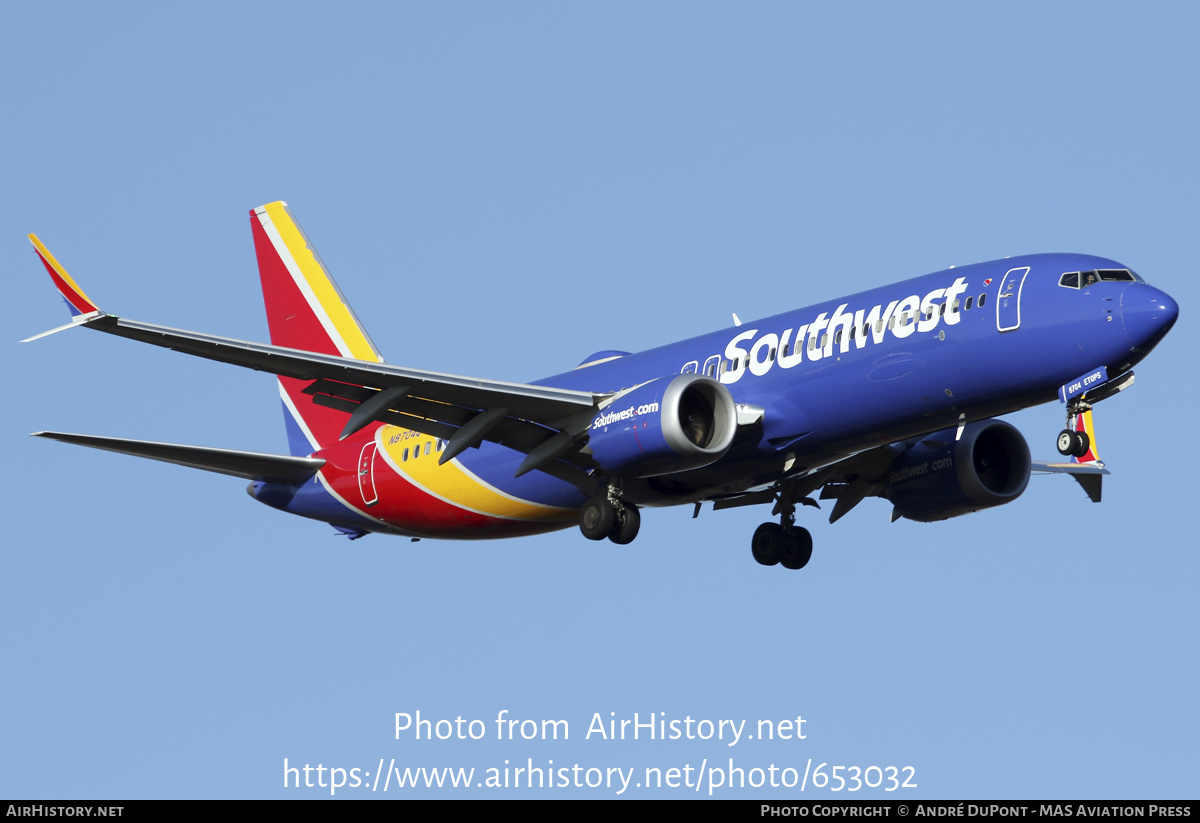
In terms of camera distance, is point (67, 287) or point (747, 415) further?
point (747, 415)

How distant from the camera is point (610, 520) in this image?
105 ft

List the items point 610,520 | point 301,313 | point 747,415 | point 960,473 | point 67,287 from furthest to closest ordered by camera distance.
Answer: point 301,313 → point 960,473 → point 610,520 → point 747,415 → point 67,287

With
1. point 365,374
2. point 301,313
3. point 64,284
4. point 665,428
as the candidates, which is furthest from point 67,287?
point 301,313

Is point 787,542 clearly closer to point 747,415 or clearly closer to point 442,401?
point 747,415

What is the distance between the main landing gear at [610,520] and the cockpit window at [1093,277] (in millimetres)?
9388

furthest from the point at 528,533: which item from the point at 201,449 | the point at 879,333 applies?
the point at 879,333

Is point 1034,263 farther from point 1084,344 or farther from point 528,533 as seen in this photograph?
point 528,533

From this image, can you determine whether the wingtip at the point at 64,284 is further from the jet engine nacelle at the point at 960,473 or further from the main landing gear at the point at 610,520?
the jet engine nacelle at the point at 960,473

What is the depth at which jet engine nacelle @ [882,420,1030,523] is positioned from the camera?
3431 centimetres

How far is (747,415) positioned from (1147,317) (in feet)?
24.1

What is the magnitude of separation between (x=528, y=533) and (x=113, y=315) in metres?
12.4

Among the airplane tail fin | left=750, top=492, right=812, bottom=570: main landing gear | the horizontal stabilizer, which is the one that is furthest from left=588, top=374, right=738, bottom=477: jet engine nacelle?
the airplane tail fin

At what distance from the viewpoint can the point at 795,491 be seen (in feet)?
115

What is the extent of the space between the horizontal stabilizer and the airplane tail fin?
67.8 inches
